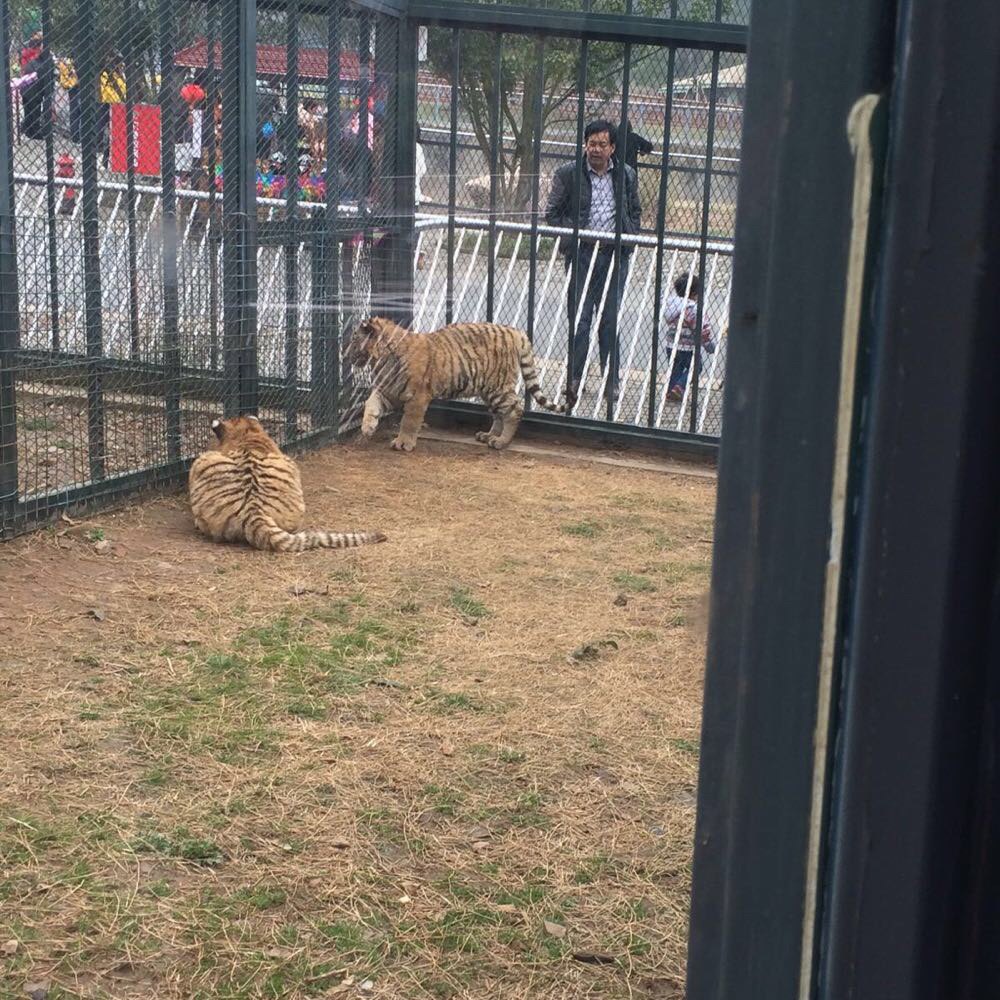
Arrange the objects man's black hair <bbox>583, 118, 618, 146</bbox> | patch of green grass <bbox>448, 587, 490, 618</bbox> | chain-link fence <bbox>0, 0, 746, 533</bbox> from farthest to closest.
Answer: man's black hair <bbox>583, 118, 618, 146</bbox>
chain-link fence <bbox>0, 0, 746, 533</bbox>
patch of green grass <bbox>448, 587, 490, 618</bbox>

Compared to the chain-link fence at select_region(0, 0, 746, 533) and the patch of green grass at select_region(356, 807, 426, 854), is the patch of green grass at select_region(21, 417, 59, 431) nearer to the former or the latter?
the chain-link fence at select_region(0, 0, 746, 533)

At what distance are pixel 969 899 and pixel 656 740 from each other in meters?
3.86

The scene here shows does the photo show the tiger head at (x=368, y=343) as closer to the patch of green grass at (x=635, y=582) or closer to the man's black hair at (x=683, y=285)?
the man's black hair at (x=683, y=285)

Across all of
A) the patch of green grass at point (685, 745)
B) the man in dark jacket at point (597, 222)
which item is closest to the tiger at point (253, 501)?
the patch of green grass at point (685, 745)

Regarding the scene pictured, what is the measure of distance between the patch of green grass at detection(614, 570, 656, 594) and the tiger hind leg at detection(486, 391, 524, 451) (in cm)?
300

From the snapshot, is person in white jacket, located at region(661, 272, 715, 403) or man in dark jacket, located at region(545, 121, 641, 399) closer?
man in dark jacket, located at region(545, 121, 641, 399)

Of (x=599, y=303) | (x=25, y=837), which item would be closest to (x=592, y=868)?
(x=25, y=837)

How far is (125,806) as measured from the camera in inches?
158

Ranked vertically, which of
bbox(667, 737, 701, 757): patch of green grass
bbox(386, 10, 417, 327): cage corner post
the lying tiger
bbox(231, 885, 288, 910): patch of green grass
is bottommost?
bbox(231, 885, 288, 910): patch of green grass

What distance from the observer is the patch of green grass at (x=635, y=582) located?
645 centimetres

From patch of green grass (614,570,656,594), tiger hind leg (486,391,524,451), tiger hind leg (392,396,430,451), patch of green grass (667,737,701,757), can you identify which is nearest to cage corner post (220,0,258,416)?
tiger hind leg (392,396,430,451)

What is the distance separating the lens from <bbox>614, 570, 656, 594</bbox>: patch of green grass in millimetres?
6453

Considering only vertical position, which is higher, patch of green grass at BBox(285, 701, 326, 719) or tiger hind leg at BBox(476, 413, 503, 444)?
tiger hind leg at BBox(476, 413, 503, 444)

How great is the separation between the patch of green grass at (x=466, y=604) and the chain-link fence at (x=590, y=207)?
3.18 m
